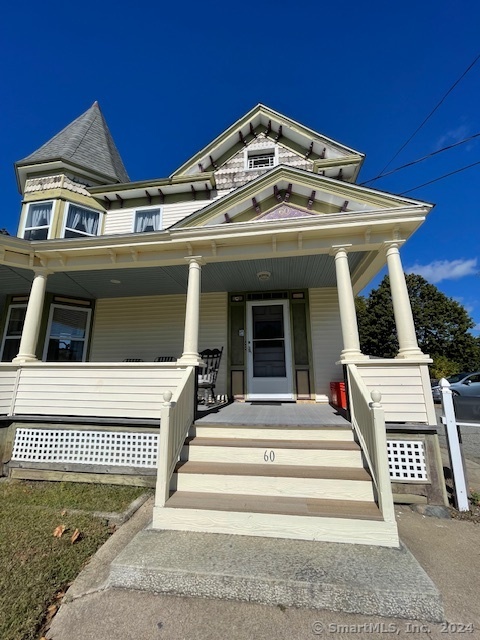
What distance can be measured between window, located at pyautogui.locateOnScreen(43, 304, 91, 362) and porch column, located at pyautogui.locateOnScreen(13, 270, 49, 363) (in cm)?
205

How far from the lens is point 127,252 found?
5.37 meters

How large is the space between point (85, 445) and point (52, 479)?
649 millimetres

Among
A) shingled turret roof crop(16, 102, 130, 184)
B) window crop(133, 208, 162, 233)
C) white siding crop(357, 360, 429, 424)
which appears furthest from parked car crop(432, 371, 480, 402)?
shingled turret roof crop(16, 102, 130, 184)

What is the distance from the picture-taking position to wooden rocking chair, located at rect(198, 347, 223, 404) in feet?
17.5

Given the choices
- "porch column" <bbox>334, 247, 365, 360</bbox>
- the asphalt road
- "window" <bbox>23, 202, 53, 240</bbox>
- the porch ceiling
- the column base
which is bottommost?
the asphalt road

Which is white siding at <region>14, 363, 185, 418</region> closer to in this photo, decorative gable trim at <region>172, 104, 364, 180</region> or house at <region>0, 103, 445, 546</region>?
house at <region>0, 103, 445, 546</region>

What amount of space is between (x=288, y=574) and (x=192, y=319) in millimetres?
3389

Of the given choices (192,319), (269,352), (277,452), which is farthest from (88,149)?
(277,452)

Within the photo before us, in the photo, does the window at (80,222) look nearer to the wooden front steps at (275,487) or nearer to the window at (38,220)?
the window at (38,220)

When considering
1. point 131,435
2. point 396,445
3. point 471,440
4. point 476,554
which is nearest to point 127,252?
point 131,435

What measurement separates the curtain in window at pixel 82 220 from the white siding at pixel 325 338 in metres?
6.07

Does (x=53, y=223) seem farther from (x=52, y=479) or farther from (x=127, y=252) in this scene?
(x=52, y=479)

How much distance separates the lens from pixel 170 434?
2.91 metres

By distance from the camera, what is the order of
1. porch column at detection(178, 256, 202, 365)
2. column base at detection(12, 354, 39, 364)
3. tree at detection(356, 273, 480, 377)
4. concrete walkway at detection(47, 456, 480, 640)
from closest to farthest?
concrete walkway at detection(47, 456, 480, 640) < porch column at detection(178, 256, 202, 365) < column base at detection(12, 354, 39, 364) < tree at detection(356, 273, 480, 377)
